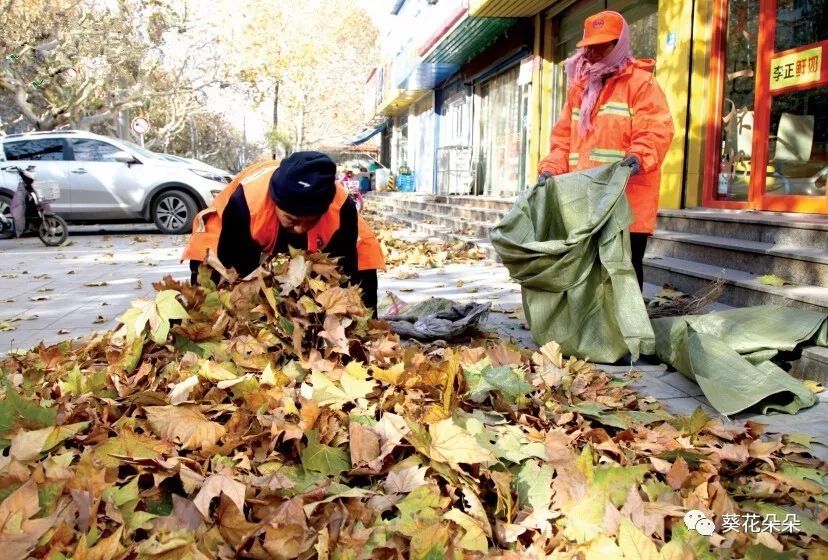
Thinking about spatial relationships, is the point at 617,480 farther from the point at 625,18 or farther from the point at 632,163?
the point at 625,18

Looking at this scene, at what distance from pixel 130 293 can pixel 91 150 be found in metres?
6.58

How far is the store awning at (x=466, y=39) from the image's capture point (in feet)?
41.7

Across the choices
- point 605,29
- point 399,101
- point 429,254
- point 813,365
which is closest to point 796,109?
point 605,29

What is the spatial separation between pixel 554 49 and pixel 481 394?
32.3 ft

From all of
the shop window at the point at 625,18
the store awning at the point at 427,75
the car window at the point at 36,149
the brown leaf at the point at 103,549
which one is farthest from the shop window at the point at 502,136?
the brown leaf at the point at 103,549

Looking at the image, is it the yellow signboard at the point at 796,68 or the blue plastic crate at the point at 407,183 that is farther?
the blue plastic crate at the point at 407,183

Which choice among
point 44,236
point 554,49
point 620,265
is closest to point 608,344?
point 620,265

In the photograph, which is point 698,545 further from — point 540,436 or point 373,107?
point 373,107

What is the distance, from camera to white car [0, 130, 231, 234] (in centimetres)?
1143

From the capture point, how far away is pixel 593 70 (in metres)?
3.78

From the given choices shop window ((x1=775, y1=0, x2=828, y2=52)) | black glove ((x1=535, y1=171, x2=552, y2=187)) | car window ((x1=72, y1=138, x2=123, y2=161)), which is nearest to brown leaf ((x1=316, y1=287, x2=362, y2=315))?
black glove ((x1=535, y1=171, x2=552, y2=187))

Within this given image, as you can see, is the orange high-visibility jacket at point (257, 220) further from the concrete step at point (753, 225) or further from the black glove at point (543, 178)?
the concrete step at point (753, 225)

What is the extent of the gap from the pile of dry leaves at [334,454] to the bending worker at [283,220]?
0.70 ft

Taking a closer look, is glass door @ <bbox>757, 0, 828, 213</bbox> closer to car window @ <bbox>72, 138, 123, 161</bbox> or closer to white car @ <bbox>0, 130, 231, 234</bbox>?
white car @ <bbox>0, 130, 231, 234</bbox>
